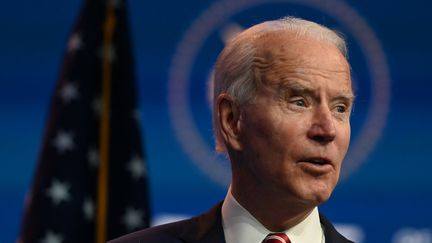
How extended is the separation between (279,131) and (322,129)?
0.09 meters

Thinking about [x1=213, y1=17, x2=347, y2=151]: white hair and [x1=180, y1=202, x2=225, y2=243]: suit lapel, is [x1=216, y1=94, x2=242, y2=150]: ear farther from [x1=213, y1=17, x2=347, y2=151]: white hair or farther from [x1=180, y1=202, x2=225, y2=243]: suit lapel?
[x1=180, y1=202, x2=225, y2=243]: suit lapel

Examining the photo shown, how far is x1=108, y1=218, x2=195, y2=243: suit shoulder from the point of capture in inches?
84.7

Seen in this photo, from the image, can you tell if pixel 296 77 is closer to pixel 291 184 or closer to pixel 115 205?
pixel 291 184

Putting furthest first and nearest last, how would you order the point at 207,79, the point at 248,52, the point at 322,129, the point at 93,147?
the point at 207,79 → the point at 93,147 → the point at 248,52 → the point at 322,129

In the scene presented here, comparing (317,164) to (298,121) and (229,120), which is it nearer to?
(298,121)

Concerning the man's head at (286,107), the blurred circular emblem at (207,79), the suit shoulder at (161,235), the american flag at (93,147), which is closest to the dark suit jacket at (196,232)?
the suit shoulder at (161,235)

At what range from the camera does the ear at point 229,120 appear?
2.11m

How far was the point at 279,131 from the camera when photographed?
6.57 ft

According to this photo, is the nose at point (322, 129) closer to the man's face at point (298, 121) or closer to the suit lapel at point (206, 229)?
the man's face at point (298, 121)

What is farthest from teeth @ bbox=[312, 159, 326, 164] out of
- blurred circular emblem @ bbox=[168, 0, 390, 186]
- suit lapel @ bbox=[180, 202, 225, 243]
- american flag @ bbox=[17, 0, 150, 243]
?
blurred circular emblem @ bbox=[168, 0, 390, 186]

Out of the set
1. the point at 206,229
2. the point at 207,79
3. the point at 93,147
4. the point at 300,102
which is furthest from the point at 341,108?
Answer: the point at 207,79

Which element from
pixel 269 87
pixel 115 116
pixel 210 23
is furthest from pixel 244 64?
pixel 210 23

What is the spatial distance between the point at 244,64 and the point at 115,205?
5.18ft

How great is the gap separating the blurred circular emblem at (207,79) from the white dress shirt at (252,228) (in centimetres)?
175
